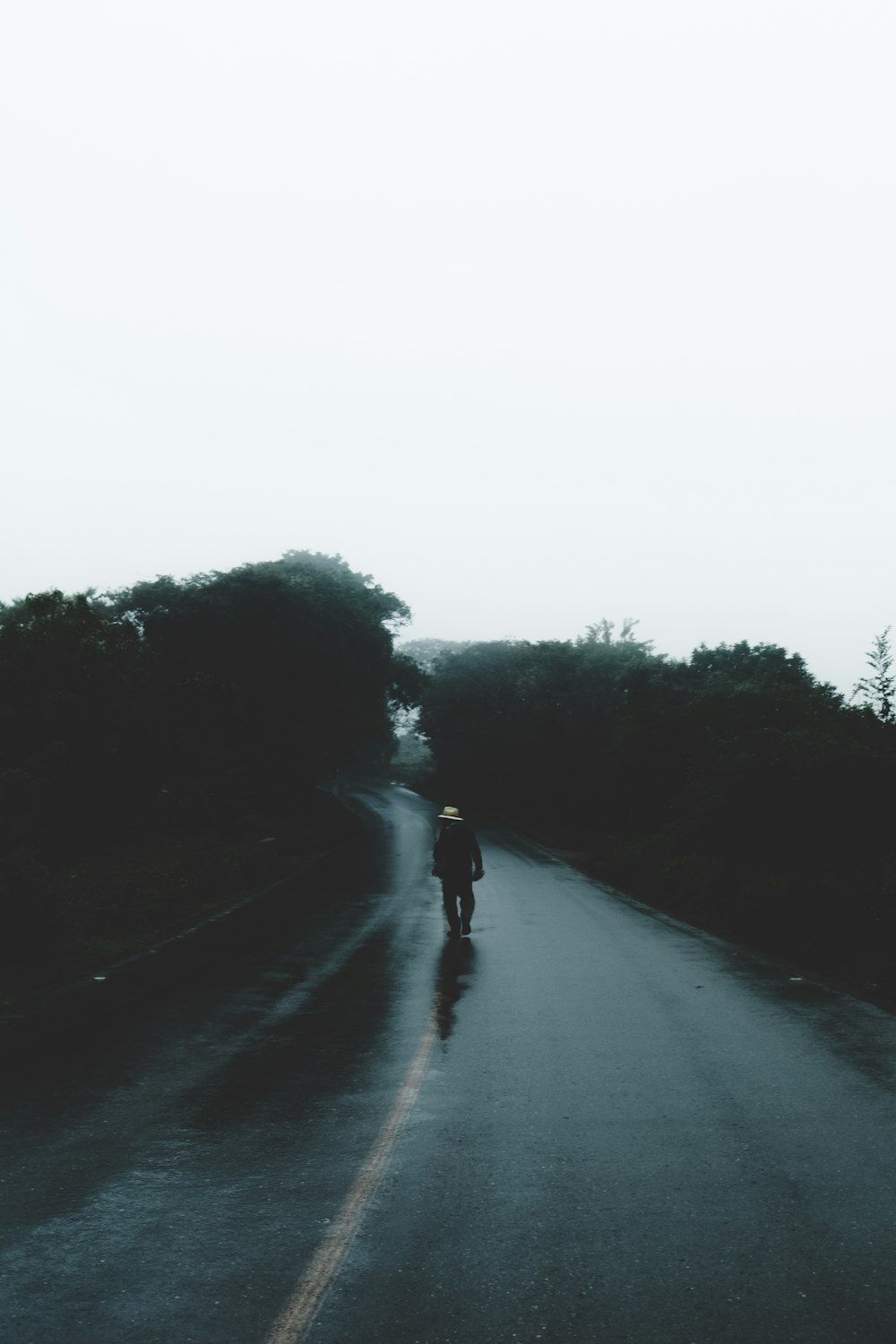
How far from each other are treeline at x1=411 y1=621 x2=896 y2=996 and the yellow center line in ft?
22.3

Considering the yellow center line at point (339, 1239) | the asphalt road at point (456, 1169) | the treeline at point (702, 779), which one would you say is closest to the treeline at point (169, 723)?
the asphalt road at point (456, 1169)

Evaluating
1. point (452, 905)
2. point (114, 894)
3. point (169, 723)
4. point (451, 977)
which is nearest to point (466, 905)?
point (452, 905)

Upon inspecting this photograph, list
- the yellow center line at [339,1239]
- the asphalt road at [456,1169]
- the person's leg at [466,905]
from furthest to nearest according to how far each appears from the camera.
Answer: the person's leg at [466,905] → the asphalt road at [456,1169] → the yellow center line at [339,1239]

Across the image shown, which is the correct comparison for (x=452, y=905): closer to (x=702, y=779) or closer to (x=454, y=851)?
(x=454, y=851)

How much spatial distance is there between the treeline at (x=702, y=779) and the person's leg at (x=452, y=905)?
4.30m

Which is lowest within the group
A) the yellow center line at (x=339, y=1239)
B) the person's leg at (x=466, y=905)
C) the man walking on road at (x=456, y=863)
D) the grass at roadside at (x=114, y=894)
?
the grass at roadside at (x=114, y=894)

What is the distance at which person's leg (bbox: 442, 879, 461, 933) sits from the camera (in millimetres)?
13844

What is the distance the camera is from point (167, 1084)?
22.9ft

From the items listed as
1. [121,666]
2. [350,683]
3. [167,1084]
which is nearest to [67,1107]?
[167,1084]

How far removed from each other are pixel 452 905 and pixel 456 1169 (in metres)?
8.58

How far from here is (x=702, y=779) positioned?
24922 millimetres

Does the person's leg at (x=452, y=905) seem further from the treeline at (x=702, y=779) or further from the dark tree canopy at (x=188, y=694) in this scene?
the dark tree canopy at (x=188, y=694)

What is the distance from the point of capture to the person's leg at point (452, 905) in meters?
13.8

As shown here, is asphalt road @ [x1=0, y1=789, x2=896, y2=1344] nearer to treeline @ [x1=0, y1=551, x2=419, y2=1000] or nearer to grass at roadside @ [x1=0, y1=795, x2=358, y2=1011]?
grass at roadside @ [x1=0, y1=795, x2=358, y2=1011]
